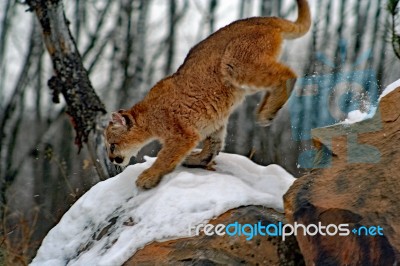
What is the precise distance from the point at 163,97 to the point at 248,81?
76 cm

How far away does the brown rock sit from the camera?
4.32 m

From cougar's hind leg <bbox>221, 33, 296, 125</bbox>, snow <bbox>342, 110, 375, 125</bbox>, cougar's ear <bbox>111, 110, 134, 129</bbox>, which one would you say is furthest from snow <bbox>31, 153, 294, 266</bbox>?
snow <bbox>342, 110, 375, 125</bbox>

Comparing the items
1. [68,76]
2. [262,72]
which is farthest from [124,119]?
[68,76]

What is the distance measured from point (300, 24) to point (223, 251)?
2594 mm

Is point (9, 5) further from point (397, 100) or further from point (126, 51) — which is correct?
point (397, 100)

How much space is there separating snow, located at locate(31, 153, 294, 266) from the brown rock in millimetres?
81

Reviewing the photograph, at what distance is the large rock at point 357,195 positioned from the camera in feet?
13.0

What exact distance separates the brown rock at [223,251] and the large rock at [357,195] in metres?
0.28

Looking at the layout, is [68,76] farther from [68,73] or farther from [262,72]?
[262,72]

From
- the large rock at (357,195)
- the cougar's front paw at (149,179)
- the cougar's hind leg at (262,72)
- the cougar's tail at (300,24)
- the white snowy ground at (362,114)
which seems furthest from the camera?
the cougar's tail at (300,24)

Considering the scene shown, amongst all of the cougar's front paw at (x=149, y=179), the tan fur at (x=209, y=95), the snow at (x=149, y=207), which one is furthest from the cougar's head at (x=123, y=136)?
the cougar's front paw at (x=149, y=179)

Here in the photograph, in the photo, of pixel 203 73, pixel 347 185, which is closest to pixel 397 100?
pixel 347 185

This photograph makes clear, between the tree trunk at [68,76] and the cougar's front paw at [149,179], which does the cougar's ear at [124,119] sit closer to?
the cougar's front paw at [149,179]

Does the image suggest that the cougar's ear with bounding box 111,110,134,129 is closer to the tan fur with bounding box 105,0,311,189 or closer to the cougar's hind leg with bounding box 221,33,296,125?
the tan fur with bounding box 105,0,311,189
